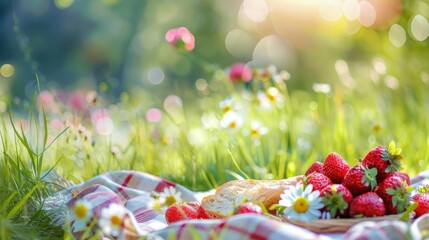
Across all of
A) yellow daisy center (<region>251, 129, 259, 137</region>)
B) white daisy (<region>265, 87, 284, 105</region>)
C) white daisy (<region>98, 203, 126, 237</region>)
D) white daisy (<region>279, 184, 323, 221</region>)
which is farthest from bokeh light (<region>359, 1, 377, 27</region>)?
white daisy (<region>98, 203, 126, 237</region>)

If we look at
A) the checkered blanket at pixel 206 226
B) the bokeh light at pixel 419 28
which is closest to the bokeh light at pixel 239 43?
the bokeh light at pixel 419 28

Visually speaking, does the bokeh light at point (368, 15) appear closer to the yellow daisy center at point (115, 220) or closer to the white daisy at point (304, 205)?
the white daisy at point (304, 205)

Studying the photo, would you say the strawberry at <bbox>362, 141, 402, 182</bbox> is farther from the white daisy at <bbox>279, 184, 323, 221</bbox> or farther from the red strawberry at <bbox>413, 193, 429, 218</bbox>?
the white daisy at <bbox>279, 184, 323, 221</bbox>

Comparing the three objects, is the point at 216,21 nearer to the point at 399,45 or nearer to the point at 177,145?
the point at 399,45

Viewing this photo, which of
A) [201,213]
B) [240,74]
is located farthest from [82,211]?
[240,74]

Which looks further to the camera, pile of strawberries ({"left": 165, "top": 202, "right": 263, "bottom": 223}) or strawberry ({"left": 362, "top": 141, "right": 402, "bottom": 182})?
strawberry ({"left": 362, "top": 141, "right": 402, "bottom": 182})

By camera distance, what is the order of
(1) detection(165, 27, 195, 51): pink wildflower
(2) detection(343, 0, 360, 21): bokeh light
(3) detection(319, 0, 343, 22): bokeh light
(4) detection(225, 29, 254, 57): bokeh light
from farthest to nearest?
(4) detection(225, 29, 254, 57): bokeh light → (3) detection(319, 0, 343, 22): bokeh light → (2) detection(343, 0, 360, 21): bokeh light → (1) detection(165, 27, 195, 51): pink wildflower

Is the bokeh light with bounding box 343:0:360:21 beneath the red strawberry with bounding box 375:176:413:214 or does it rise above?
above

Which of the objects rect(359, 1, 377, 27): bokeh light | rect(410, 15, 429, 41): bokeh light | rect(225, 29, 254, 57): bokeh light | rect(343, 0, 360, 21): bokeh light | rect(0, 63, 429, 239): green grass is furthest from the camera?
rect(225, 29, 254, 57): bokeh light
